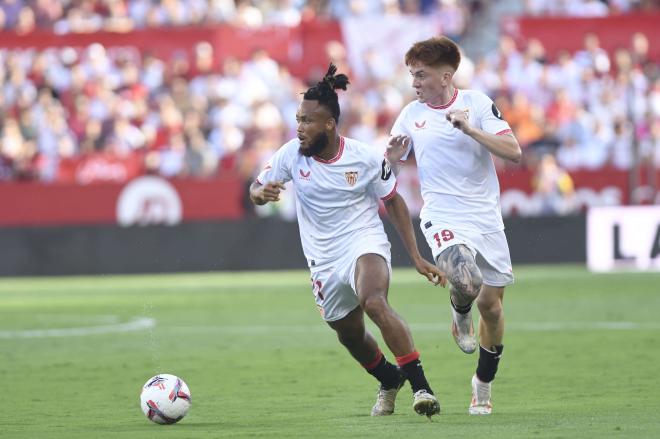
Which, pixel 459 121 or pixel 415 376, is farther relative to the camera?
pixel 459 121

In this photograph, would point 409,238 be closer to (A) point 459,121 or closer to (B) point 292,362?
(A) point 459,121

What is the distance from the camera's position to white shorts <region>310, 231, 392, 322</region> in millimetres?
9336

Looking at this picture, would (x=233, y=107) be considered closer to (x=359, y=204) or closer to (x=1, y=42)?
(x=1, y=42)

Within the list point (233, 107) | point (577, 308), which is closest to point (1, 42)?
point (233, 107)

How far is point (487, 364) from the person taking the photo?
9.77 m

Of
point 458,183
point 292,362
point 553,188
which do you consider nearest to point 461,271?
point 458,183

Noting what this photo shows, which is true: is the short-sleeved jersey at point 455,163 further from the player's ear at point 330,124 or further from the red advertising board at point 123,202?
the red advertising board at point 123,202

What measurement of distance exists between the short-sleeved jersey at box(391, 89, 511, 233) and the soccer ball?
207cm

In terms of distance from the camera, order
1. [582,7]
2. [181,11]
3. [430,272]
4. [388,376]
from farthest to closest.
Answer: [181,11], [582,7], [388,376], [430,272]

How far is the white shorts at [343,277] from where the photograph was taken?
9336mm

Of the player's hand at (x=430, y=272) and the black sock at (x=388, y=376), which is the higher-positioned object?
the player's hand at (x=430, y=272)

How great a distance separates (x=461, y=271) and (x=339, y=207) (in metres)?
0.89

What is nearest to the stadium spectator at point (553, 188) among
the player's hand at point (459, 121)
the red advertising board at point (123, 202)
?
the red advertising board at point (123, 202)

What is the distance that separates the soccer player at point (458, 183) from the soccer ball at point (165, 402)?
1898 mm
